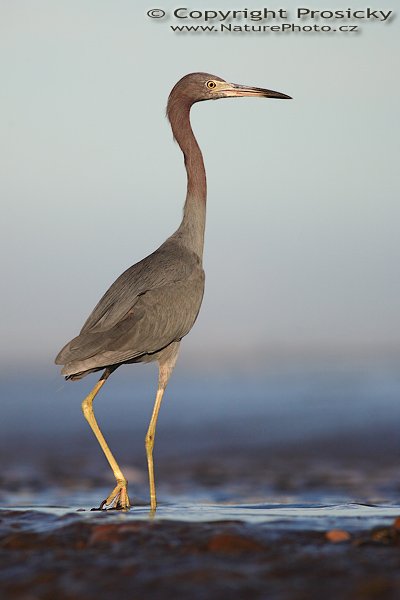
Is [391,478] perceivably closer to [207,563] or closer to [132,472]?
[132,472]

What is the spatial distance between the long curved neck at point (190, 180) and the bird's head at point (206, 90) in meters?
0.08

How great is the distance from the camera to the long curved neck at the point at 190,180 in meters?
11.9

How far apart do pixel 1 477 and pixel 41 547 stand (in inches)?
392

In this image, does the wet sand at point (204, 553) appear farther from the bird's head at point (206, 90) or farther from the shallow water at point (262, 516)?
the bird's head at point (206, 90)

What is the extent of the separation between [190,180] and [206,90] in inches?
43.5

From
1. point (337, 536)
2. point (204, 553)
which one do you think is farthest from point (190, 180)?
point (204, 553)

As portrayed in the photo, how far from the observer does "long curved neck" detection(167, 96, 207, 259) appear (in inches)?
470

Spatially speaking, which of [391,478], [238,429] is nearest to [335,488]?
[391,478]

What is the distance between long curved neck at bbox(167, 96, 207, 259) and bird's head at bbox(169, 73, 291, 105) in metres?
0.08

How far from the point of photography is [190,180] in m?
12.2

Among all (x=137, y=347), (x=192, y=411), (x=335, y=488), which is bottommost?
(x=335, y=488)

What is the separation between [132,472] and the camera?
18.2 meters

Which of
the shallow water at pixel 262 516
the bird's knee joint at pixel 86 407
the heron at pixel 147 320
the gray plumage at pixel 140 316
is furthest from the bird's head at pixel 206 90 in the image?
the shallow water at pixel 262 516

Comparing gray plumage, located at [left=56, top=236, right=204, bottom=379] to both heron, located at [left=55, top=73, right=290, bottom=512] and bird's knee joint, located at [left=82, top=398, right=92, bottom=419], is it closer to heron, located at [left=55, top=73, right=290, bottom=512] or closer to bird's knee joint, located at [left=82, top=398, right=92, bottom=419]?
heron, located at [left=55, top=73, right=290, bottom=512]
